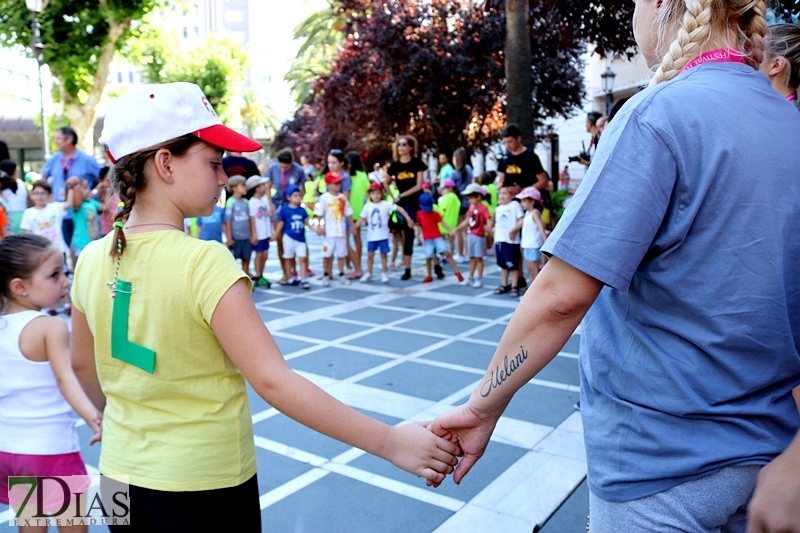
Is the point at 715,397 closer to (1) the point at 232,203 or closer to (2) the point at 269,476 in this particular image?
(2) the point at 269,476

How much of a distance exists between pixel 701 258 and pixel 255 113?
69.6 metres

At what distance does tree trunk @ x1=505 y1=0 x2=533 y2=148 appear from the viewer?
10.8 m

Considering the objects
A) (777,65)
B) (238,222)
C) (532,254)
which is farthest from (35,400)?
(238,222)

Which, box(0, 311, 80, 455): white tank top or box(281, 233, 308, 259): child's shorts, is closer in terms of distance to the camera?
box(0, 311, 80, 455): white tank top

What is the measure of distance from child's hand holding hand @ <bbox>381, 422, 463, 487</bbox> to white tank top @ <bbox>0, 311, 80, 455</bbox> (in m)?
1.49

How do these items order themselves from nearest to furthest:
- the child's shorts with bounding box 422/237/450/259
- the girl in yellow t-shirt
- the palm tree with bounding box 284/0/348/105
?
the girl in yellow t-shirt, the child's shorts with bounding box 422/237/450/259, the palm tree with bounding box 284/0/348/105

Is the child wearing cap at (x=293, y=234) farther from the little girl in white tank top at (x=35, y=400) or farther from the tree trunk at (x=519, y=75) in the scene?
the little girl in white tank top at (x=35, y=400)

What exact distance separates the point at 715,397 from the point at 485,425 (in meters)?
0.66

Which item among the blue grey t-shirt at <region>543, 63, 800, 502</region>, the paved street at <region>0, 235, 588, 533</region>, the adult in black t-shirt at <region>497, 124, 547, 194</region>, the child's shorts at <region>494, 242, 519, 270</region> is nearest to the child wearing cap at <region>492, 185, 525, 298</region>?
the child's shorts at <region>494, 242, 519, 270</region>

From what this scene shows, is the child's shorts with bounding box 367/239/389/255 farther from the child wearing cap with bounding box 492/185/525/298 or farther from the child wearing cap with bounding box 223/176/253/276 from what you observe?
the child wearing cap with bounding box 492/185/525/298

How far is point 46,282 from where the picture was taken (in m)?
2.75

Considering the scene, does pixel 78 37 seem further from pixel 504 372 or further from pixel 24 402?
pixel 504 372

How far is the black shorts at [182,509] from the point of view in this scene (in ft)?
5.65

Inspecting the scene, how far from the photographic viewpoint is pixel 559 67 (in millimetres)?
19281
